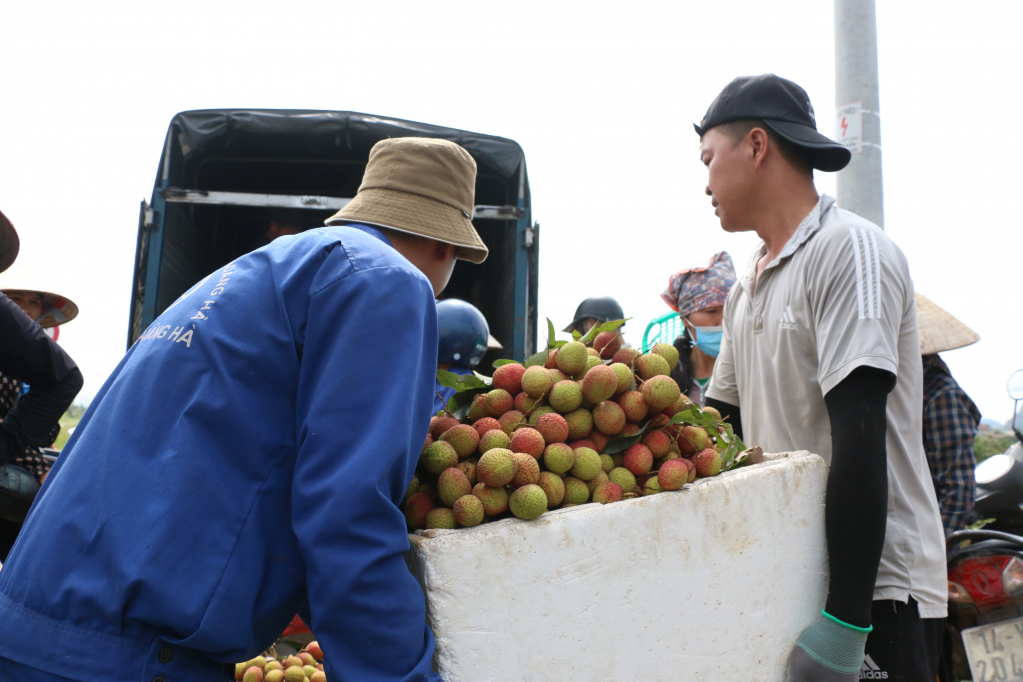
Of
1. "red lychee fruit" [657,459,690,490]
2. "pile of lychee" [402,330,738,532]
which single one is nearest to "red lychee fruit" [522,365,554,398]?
"pile of lychee" [402,330,738,532]

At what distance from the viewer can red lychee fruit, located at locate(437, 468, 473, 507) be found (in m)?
1.47

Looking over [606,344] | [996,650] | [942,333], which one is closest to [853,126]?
[942,333]

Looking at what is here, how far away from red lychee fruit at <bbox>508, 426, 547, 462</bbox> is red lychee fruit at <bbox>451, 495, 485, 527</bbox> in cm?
17

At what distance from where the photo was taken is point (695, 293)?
13.6 ft

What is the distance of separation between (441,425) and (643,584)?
0.56 meters

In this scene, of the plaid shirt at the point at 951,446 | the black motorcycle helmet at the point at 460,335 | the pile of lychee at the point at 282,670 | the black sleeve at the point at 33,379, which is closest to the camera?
the plaid shirt at the point at 951,446

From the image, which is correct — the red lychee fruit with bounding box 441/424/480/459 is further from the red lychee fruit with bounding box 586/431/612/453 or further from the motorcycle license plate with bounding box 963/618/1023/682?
the motorcycle license plate with bounding box 963/618/1023/682

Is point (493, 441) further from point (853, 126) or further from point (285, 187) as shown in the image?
point (285, 187)

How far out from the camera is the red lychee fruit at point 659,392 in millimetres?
1694

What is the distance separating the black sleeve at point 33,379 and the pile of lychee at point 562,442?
214cm

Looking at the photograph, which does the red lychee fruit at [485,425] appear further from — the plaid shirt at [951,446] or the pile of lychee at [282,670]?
the plaid shirt at [951,446]

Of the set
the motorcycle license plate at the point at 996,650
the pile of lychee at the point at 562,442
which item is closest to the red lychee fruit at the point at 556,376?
the pile of lychee at the point at 562,442

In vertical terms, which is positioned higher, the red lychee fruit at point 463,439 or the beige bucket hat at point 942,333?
the red lychee fruit at point 463,439

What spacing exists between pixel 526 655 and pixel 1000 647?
2451 mm
